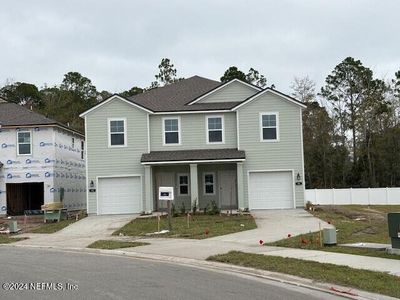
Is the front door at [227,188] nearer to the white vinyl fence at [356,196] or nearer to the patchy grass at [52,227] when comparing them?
the patchy grass at [52,227]

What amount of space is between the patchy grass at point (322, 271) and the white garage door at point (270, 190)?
16868mm

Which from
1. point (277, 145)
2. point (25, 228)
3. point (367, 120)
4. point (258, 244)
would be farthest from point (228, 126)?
point (367, 120)

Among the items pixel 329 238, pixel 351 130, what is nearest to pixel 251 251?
pixel 329 238

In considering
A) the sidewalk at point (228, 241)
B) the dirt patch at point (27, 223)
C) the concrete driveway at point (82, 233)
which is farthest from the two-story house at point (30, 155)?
the sidewalk at point (228, 241)

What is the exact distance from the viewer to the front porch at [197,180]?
3291cm

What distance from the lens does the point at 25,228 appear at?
2928 centimetres

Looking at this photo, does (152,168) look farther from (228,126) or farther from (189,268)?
(189,268)

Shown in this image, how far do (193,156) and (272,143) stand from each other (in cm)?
455

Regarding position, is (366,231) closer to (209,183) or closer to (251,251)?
(251,251)

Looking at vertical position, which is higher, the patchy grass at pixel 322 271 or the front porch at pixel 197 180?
the front porch at pixel 197 180

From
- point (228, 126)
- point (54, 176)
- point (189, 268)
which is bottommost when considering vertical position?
point (189, 268)

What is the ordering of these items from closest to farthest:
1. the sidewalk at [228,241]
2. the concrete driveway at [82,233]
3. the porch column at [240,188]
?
the sidewalk at [228,241]
the concrete driveway at [82,233]
the porch column at [240,188]

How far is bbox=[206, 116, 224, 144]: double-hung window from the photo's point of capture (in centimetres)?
3397

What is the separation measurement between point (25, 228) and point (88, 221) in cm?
314
